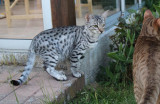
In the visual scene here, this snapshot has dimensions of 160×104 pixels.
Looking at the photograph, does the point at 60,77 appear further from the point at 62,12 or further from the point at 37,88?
the point at 62,12

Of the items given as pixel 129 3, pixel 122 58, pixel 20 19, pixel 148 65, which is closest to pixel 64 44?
pixel 122 58

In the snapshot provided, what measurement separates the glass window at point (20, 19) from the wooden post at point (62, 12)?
1.10 ft

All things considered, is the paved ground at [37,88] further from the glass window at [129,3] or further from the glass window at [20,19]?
the glass window at [129,3]

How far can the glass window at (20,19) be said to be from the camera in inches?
205

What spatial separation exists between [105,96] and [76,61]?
0.66 m

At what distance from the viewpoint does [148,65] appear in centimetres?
304

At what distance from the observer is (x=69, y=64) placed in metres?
4.95

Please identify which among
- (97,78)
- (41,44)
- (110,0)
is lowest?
(97,78)

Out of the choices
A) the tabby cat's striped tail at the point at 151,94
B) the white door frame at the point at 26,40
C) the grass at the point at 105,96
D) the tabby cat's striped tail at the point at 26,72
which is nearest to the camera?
the tabby cat's striped tail at the point at 151,94

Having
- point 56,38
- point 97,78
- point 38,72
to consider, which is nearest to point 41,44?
point 56,38

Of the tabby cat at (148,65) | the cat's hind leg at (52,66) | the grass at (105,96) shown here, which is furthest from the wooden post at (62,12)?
the tabby cat at (148,65)

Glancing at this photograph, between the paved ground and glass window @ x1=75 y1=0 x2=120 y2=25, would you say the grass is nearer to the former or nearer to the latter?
the paved ground

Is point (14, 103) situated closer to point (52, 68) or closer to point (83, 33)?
point (52, 68)

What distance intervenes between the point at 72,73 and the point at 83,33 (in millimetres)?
623
